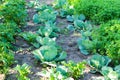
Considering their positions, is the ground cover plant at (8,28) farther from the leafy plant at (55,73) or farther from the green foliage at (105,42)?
the green foliage at (105,42)

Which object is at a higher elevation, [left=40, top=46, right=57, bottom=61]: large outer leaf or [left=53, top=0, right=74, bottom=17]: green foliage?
[left=53, top=0, right=74, bottom=17]: green foliage

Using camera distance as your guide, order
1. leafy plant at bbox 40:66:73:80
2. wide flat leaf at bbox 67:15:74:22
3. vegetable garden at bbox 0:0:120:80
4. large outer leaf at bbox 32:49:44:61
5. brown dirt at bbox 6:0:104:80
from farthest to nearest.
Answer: wide flat leaf at bbox 67:15:74:22, large outer leaf at bbox 32:49:44:61, brown dirt at bbox 6:0:104:80, vegetable garden at bbox 0:0:120:80, leafy plant at bbox 40:66:73:80

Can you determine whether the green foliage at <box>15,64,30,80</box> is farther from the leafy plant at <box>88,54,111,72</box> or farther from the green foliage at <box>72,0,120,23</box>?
the green foliage at <box>72,0,120,23</box>

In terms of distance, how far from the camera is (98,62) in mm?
4727

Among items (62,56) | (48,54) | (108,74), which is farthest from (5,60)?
(108,74)

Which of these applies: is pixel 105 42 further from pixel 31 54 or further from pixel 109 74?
pixel 31 54

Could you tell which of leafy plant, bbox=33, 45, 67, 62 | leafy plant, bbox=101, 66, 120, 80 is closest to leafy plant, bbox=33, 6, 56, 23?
leafy plant, bbox=33, 45, 67, 62

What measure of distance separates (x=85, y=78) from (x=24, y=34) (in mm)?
1632

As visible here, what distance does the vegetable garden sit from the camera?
458 centimetres

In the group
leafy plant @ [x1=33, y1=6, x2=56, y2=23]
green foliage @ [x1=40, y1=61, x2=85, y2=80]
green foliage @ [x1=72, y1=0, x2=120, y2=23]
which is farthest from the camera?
leafy plant @ [x1=33, y1=6, x2=56, y2=23]

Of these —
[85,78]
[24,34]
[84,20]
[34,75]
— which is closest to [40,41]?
[24,34]

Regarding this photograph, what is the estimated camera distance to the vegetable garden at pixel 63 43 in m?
4.58

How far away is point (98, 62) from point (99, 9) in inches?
86.3

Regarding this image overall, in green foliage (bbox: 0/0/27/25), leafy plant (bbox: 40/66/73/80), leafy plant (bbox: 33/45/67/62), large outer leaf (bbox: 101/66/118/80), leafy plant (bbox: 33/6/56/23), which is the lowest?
large outer leaf (bbox: 101/66/118/80)
